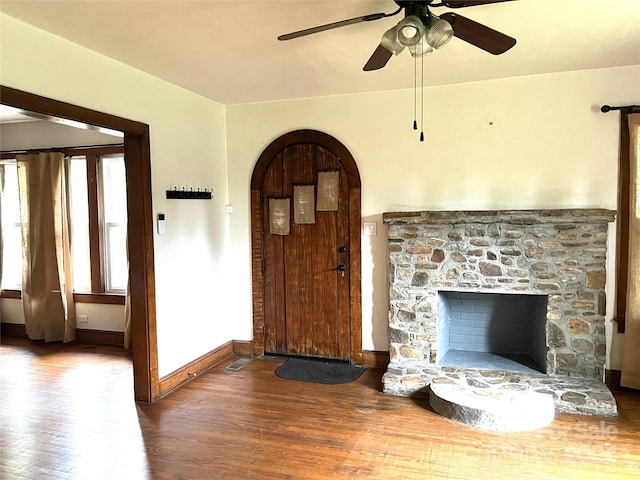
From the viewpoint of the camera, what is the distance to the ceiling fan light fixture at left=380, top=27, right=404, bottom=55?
2.20 meters

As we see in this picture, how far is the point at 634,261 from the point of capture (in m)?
3.65

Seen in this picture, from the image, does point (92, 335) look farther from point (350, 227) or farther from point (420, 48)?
point (420, 48)

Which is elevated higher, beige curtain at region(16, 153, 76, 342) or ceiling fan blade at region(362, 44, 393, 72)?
ceiling fan blade at region(362, 44, 393, 72)

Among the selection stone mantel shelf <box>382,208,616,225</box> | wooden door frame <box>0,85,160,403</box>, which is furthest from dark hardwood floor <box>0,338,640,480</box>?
stone mantel shelf <box>382,208,616,225</box>

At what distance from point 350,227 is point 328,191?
0.41m

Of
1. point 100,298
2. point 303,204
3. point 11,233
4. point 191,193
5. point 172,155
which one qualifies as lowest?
point 100,298

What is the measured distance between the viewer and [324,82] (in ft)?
13.1

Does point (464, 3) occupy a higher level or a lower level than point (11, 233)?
higher

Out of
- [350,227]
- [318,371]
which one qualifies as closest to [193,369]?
[318,371]

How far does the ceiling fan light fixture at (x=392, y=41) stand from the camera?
7.22ft

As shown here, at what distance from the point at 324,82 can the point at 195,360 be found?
109 inches

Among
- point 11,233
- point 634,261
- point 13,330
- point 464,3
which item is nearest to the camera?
point 464,3

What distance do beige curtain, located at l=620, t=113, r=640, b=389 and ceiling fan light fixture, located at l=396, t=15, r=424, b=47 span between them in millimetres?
2465

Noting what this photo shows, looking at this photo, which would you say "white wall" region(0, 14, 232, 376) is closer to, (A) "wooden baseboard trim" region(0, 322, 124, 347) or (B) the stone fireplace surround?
(A) "wooden baseboard trim" region(0, 322, 124, 347)
